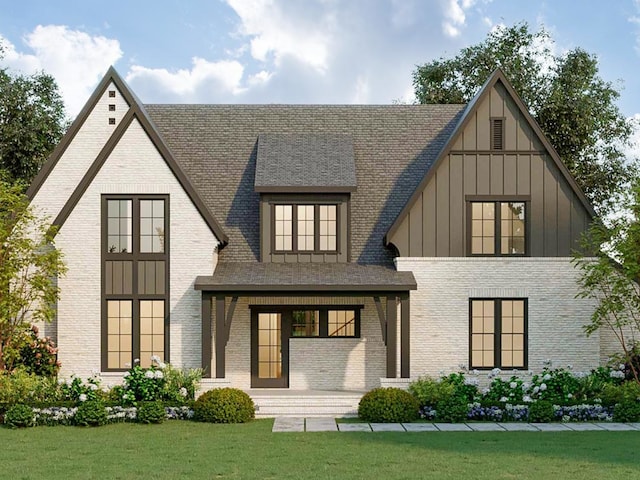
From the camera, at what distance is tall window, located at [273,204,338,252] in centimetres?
2394

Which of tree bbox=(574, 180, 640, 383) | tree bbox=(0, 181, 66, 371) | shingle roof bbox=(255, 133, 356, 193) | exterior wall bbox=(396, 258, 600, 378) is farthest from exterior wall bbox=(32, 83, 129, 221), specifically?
tree bbox=(574, 180, 640, 383)

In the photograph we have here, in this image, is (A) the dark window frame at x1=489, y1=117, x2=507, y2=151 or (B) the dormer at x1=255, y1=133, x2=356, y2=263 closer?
(A) the dark window frame at x1=489, y1=117, x2=507, y2=151

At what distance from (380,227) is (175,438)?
10.2 meters

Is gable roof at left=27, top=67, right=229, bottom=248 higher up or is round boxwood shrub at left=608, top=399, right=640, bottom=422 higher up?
gable roof at left=27, top=67, right=229, bottom=248

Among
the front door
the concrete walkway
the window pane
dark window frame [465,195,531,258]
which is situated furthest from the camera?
the front door

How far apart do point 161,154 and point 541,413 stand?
1218 cm

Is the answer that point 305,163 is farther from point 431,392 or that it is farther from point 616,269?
point 616,269

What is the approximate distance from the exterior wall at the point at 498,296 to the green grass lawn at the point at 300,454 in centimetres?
562

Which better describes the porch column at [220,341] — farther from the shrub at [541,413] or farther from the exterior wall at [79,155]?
the shrub at [541,413]

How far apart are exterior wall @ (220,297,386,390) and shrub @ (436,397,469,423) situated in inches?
166

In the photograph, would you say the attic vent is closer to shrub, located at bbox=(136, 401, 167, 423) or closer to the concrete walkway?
the concrete walkway

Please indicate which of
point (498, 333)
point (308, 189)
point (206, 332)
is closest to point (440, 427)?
point (498, 333)

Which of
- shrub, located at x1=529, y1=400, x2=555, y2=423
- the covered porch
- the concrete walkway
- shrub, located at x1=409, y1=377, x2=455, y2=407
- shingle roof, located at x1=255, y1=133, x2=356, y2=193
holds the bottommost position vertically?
the concrete walkway

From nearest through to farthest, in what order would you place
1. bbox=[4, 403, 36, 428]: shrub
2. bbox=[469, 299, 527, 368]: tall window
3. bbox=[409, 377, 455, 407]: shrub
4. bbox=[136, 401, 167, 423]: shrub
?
bbox=[4, 403, 36, 428]: shrub → bbox=[136, 401, 167, 423]: shrub → bbox=[409, 377, 455, 407]: shrub → bbox=[469, 299, 527, 368]: tall window
